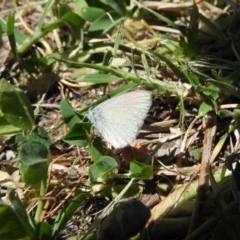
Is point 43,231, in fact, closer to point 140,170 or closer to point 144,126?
point 140,170

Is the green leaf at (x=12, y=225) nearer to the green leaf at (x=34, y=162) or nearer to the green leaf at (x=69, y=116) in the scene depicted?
the green leaf at (x=34, y=162)

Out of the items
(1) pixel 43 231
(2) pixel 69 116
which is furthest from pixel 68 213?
(2) pixel 69 116

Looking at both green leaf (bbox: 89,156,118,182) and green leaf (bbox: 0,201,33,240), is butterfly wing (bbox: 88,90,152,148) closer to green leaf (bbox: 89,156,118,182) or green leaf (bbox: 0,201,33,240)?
green leaf (bbox: 89,156,118,182)

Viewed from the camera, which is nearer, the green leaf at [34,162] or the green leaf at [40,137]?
→ the green leaf at [34,162]

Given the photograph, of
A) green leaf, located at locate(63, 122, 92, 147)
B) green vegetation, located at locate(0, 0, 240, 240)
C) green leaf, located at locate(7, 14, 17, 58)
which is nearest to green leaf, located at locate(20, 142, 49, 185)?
green vegetation, located at locate(0, 0, 240, 240)

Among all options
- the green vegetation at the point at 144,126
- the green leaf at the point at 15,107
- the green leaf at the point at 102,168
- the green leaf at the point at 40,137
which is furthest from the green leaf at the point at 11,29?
the green leaf at the point at 102,168
